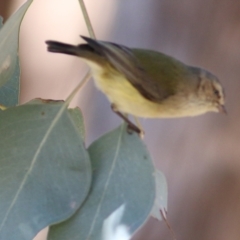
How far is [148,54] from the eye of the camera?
0.70 metres

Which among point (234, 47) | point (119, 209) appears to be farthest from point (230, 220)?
point (119, 209)

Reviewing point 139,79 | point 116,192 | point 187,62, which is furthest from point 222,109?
point 187,62

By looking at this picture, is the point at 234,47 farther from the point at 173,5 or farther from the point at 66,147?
the point at 66,147

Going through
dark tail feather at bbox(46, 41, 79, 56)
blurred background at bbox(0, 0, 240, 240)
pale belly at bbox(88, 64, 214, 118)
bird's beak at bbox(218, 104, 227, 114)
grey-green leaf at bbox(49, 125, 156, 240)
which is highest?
dark tail feather at bbox(46, 41, 79, 56)

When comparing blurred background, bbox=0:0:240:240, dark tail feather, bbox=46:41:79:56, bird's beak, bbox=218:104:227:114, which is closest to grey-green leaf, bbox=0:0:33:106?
dark tail feather, bbox=46:41:79:56

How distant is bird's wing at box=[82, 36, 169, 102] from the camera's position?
625mm

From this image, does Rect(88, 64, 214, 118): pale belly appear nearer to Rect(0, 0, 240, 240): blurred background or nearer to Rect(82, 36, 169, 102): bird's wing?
Rect(82, 36, 169, 102): bird's wing

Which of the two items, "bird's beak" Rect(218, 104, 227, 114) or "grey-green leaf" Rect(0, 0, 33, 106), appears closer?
"grey-green leaf" Rect(0, 0, 33, 106)

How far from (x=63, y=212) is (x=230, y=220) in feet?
3.79

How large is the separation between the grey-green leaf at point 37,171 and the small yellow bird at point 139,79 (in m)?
0.10

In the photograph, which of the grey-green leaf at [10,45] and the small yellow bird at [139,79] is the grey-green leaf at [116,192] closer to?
the small yellow bird at [139,79]

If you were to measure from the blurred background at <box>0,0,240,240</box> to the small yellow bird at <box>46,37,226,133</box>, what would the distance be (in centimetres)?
79

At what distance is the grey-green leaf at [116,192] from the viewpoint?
54cm

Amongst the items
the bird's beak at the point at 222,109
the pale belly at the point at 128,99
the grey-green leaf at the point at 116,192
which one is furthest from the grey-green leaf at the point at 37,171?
the bird's beak at the point at 222,109
